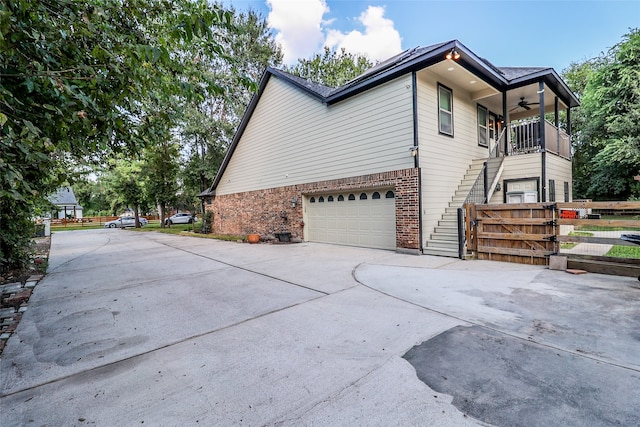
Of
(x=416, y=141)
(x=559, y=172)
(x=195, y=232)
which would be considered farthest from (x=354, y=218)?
(x=195, y=232)

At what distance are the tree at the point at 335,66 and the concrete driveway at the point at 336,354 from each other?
72.5 ft

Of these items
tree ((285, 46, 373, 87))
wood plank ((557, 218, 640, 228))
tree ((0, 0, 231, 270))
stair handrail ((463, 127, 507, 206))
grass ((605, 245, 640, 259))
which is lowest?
grass ((605, 245, 640, 259))

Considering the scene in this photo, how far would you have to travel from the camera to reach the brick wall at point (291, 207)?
8211 millimetres

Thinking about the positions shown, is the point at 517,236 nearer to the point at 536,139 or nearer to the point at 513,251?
the point at 513,251

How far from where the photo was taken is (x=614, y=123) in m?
16.1

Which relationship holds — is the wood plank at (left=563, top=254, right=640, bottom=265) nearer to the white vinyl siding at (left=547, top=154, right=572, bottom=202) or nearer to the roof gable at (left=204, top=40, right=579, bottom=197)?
the white vinyl siding at (left=547, top=154, right=572, bottom=202)

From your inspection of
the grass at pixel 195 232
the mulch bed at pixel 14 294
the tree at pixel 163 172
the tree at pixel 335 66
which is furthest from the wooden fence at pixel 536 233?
the tree at pixel 163 172

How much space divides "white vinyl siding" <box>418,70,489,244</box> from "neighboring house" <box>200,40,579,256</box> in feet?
0.12

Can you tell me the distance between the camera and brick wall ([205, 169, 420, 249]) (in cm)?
821

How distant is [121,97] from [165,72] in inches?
41.2

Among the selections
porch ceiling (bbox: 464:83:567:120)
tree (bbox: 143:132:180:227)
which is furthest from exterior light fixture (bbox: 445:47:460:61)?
tree (bbox: 143:132:180:227)

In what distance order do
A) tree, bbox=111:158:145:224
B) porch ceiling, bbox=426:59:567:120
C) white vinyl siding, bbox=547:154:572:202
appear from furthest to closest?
tree, bbox=111:158:145:224 → white vinyl siding, bbox=547:154:572:202 → porch ceiling, bbox=426:59:567:120

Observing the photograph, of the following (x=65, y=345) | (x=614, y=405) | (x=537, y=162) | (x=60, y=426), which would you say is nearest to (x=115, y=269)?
(x=65, y=345)

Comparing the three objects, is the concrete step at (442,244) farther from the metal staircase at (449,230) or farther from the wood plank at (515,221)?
the wood plank at (515,221)
